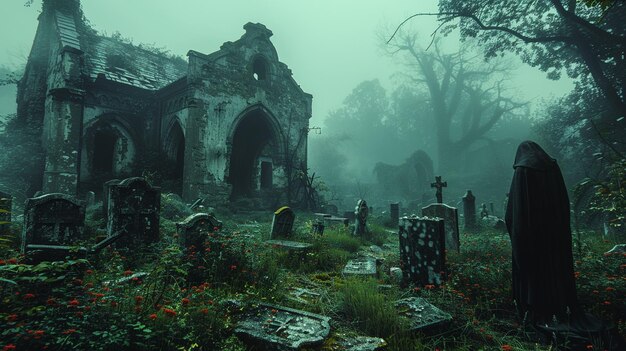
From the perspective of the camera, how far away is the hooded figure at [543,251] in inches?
118

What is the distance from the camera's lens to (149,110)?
14.3 m

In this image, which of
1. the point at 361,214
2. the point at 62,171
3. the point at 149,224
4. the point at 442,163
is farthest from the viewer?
the point at 442,163

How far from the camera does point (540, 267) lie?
3131mm

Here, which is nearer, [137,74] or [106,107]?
[106,107]

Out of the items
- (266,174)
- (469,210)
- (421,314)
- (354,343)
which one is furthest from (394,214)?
(354,343)

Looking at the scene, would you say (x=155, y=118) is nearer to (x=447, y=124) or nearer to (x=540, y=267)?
(x=540, y=267)

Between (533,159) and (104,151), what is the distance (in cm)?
1547

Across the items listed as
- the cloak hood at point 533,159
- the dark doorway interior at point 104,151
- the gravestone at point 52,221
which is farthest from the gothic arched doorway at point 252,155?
the cloak hood at point 533,159

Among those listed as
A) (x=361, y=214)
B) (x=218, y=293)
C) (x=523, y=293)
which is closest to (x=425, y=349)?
(x=523, y=293)

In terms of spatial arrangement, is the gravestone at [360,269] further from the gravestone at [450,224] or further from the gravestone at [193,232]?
the gravestone at [450,224]

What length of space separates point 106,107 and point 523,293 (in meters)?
15.4

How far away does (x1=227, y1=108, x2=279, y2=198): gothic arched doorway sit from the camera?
51.9 feet

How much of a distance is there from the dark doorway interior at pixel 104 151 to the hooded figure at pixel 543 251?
14999 millimetres

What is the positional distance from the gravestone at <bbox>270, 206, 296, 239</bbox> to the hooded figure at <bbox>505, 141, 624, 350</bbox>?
545cm
